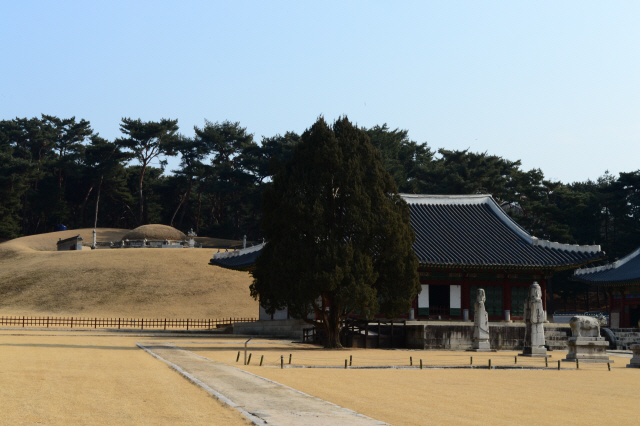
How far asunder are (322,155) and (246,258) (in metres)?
15.8

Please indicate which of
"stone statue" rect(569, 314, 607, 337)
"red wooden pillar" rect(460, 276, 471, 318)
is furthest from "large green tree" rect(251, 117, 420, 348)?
"red wooden pillar" rect(460, 276, 471, 318)

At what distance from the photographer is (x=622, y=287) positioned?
152ft

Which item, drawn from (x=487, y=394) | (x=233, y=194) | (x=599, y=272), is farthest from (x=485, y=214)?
(x=233, y=194)

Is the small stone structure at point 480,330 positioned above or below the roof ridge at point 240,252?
below

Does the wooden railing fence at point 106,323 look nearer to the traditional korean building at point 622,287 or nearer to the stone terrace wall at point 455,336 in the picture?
the stone terrace wall at point 455,336

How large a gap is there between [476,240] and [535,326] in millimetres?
13048

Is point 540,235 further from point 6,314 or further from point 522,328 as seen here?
point 6,314

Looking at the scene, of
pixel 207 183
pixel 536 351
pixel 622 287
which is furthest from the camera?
pixel 207 183

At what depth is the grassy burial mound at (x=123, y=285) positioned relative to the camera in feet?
204

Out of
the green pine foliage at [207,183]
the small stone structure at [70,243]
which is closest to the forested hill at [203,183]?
the green pine foliage at [207,183]

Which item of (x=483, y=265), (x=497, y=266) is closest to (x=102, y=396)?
(x=483, y=265)

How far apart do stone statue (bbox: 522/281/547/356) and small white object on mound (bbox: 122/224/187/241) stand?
61.5m

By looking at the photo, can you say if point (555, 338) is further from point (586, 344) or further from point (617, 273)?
point (617, 273)

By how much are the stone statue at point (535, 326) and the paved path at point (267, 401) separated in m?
16.2
